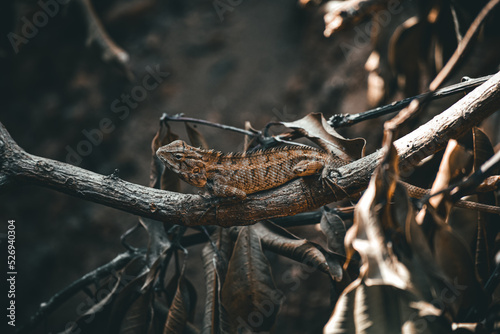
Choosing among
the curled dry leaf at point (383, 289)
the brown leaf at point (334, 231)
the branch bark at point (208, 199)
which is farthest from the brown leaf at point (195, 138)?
the curled dry leaf at point (383, 289)

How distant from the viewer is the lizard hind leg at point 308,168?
1818mm

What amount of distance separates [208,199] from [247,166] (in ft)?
1.28

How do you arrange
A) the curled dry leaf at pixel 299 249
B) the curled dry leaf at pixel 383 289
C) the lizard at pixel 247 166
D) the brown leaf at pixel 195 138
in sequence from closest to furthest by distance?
1. the curled dry leaf at pixel 383 289
2. the curled dry leaf at pixel 299 249
3. the lizard at pixel 247 166
4. the brown leaf at pixel 195 138

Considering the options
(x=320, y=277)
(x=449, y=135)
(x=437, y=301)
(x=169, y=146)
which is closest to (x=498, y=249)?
(x=449, y=135)

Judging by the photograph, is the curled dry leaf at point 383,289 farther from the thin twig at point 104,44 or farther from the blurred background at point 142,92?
the blurred background at point 142,92

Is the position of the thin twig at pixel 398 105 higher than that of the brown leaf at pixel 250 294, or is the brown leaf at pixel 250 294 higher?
the thin twig at pixel 398 105

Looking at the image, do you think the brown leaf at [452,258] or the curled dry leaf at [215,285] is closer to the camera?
the brown leaf at [452,258]

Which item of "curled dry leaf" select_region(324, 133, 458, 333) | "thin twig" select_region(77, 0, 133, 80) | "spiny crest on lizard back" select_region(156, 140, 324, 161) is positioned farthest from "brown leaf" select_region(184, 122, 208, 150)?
"curled dry leaf" select_region(324, 133, 458, 333)

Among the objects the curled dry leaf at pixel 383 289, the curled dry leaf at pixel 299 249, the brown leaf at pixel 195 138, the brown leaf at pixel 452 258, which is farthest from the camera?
the brown leaf at pixel 195 138

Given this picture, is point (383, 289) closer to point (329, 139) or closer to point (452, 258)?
point (452, 258)

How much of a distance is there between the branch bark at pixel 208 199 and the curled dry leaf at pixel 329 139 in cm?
33

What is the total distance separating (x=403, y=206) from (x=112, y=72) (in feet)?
13.0

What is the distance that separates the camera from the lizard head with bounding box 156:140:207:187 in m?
2.10

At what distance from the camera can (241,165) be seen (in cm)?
212
